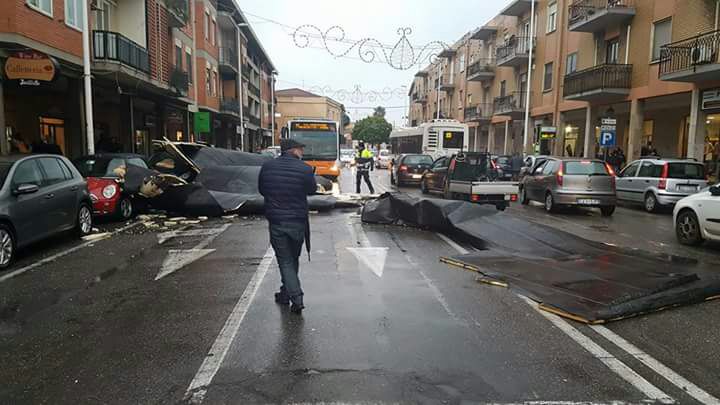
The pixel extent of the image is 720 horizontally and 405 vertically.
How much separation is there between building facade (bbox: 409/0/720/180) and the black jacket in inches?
688

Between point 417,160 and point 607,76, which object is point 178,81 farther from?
Result: point 607,76

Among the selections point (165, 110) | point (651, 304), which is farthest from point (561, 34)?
A: point (651, 304)

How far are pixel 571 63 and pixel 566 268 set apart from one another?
86.1 ft

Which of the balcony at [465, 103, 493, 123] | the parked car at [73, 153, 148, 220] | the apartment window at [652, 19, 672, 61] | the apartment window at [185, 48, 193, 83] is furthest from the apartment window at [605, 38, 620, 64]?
the parked car at [73, 153, 148, 220]

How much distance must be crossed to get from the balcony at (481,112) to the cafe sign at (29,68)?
35.3 m

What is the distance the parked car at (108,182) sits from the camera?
11688mm

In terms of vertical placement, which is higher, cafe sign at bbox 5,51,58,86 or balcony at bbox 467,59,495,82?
balcony at bbox 467,59,495,82

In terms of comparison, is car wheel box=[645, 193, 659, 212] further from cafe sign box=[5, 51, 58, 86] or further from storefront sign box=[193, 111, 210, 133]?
storefront sign box=[193, 111, 210, 133]

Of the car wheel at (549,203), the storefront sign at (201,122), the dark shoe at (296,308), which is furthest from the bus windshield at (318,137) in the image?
the dark shoe at (296,308)

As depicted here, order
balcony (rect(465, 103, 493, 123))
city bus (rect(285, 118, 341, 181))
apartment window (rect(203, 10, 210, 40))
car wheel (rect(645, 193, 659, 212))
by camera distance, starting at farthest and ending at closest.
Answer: balcony (rect(465, 103, 493, 123))
apartment window (rect(203, 10, 210, 40))
city bus (rect(285, 118, 341, 181))
car wheel (rect(645, 193, 659, 212))

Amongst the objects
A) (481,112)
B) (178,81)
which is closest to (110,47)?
(178,81)

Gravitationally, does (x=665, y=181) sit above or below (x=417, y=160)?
below

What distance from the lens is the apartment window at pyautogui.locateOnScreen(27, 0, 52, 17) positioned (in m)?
13.9

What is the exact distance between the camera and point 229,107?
3878cm
